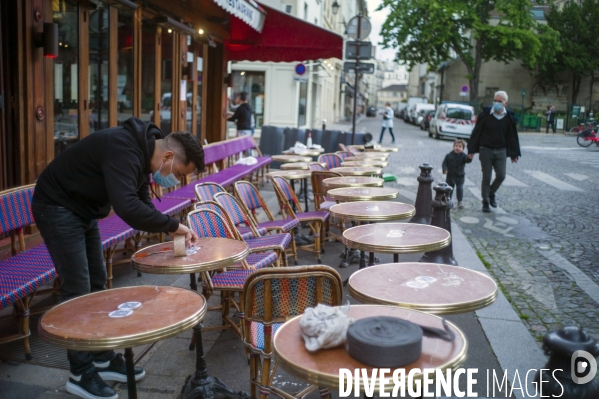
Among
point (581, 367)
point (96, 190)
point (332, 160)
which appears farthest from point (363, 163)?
point (581, 367)

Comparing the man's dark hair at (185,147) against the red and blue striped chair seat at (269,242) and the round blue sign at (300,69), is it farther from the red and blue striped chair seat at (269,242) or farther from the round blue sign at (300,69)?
the round blue sign at (300,69)

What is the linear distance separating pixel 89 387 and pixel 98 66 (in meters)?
5.10

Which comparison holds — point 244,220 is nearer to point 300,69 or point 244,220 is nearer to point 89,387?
point 89,387

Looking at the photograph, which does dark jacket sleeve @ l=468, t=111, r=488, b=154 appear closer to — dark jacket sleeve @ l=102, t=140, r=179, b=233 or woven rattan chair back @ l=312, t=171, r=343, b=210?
woven rattan chair back @ l=312, t=171, r=343, b=210

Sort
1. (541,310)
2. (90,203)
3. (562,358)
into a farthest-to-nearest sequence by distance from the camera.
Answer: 1. (541,310)
2. (90,203)
3. (562,358)

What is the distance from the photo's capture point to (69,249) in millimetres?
3475

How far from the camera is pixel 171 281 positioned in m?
6.07

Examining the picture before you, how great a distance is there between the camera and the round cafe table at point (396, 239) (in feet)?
13.6

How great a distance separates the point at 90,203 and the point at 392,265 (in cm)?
181

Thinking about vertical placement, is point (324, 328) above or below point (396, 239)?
above

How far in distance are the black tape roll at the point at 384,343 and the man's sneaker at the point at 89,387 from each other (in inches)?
76.7

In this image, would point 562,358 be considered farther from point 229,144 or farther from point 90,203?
point 229,144

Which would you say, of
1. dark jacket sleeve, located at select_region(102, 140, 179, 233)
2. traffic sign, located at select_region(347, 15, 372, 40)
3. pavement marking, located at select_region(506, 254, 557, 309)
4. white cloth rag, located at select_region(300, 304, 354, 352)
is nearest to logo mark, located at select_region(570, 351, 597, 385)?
white cloth rag, located at select_region(300, 304, 354, 352)

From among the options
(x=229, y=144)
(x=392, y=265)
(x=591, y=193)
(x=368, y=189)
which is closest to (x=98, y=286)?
(x=392, y=265)
